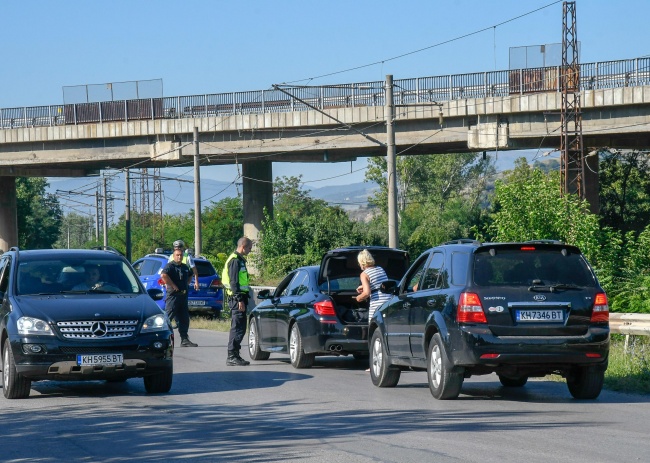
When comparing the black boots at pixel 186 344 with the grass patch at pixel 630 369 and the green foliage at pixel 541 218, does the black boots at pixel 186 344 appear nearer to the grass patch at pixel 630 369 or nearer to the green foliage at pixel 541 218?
the grass patch at pixel 630 369

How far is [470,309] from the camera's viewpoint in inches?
480

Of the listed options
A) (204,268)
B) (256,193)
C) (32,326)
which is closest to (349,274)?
(32,326)

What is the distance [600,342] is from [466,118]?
36.1 m

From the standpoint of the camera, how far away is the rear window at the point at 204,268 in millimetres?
32250

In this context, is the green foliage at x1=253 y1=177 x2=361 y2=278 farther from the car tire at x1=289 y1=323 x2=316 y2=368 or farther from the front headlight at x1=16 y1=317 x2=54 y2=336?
the front headlight at x1=16 y1=317 x2=54 y2=336

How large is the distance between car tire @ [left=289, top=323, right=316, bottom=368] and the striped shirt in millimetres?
1501

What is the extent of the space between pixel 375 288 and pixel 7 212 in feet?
186

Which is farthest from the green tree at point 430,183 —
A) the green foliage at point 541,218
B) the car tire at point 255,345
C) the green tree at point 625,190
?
the car tire at point 255,345

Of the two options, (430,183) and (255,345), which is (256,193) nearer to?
(255,345)

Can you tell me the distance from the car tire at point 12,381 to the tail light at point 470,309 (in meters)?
4.95

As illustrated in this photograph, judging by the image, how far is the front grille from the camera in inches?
524

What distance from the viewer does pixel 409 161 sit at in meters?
113

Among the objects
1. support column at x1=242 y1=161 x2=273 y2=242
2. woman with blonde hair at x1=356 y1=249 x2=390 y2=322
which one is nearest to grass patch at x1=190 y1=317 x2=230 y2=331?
woman with blonde hair at x1=356 y1=249 x2=390 y2=322

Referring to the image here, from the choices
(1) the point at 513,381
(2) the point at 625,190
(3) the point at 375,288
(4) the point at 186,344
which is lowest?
(4) the point at 186,344
